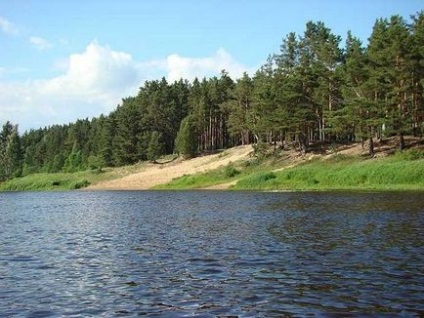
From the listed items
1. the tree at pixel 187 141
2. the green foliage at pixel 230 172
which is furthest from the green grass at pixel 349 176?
the tree at pixel 187 141

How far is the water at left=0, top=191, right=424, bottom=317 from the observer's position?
47.3ft

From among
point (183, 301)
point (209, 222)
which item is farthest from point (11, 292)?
point (209, 222)

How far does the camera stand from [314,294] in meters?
15.4

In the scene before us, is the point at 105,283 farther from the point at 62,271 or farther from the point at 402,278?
the point at 402,278

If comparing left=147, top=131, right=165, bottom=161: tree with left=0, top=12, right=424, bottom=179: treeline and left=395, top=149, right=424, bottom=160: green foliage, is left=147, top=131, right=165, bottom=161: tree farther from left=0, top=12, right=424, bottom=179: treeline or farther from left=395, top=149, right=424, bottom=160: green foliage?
left=395, top=149, right=424, bottom=160: green foliage

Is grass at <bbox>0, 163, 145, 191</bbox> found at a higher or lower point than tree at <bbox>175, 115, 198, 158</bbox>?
lower

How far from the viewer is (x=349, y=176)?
67.0 metres

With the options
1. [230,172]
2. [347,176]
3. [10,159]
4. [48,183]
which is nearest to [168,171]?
[230,172]

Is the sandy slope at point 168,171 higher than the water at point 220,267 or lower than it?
higher

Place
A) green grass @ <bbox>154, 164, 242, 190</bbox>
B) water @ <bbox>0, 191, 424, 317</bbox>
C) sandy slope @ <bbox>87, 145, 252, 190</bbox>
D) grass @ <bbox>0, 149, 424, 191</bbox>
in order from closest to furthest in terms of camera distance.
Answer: water @ <bbox>0, 191, 424, 317</bbox> → grass @ <bbox>0, 149, 424, 191</bbox> → green grass @ <bbox>154, 164, 242, 190</bbox> → sandy slope @ <bbox>87, 145, 252, 190</bbox>

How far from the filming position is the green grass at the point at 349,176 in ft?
201

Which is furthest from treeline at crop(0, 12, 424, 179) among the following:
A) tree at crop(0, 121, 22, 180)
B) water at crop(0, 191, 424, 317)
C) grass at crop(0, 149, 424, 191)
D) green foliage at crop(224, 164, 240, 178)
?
tree at crop(0, 121, 22, 180)

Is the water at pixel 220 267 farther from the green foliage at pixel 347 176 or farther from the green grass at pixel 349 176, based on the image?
the green grass at pixel 349 176

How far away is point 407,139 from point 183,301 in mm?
71012
